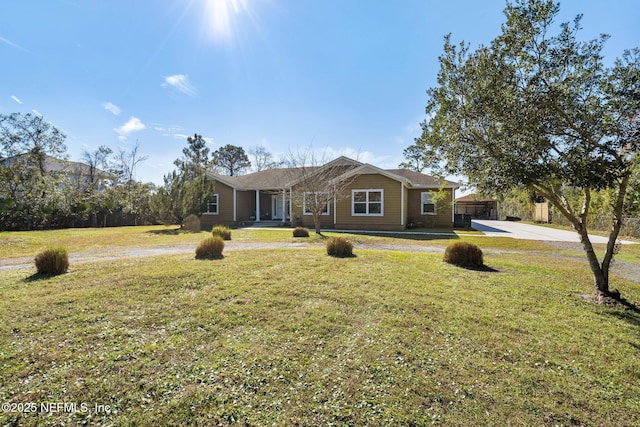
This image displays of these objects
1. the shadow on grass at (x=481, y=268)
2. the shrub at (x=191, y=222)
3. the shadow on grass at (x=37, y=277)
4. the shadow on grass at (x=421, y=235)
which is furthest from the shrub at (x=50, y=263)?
the shrub at (x=191, y=222)

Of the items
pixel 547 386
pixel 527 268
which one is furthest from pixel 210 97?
pixel 547 386

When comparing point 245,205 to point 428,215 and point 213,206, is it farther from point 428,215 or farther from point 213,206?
point 428,215

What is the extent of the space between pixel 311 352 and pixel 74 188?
28.2 meters

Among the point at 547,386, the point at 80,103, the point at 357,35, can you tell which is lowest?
the point at 547,386

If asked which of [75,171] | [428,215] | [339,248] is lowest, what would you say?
[339,248]

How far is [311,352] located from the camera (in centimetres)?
339

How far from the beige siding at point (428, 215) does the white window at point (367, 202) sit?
3.20 metres

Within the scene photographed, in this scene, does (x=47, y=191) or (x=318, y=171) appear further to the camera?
(x=47, y=191)

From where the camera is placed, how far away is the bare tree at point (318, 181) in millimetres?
16031

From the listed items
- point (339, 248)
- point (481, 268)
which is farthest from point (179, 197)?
point (481, 268)

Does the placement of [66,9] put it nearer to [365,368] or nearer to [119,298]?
[119,298]

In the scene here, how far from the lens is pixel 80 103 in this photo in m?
14.0

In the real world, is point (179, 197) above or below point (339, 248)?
above

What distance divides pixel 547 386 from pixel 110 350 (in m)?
4.76
